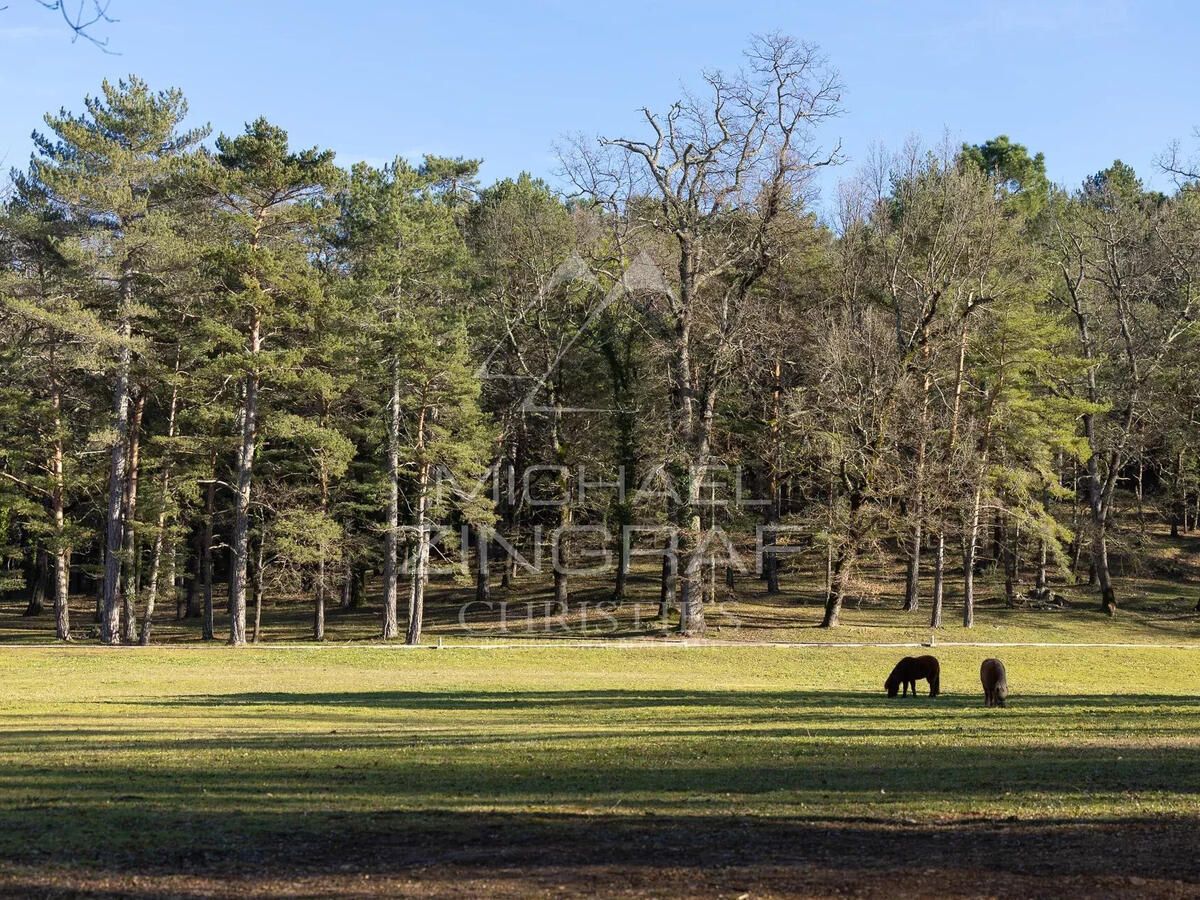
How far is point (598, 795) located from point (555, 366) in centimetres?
4123

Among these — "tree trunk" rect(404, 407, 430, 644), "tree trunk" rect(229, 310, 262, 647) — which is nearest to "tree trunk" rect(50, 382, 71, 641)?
"tree trunk" rect(229, 310, 262, 647)

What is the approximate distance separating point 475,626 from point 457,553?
14.1ft

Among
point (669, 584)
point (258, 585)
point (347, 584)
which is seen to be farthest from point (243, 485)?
point (347, 584)

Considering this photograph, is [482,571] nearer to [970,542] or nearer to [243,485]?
[243,485]

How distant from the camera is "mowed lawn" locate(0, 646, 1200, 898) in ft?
27.7

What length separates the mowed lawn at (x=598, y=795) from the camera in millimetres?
8438

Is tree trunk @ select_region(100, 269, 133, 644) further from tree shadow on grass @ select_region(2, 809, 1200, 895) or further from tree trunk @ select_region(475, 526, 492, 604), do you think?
tree shadow on grass @ select_region(2, 809, 1200, 895)

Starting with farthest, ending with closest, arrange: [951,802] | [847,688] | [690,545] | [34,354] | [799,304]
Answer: [799,304] → [34,354] → [690,545] → [847,688] → [951,802]

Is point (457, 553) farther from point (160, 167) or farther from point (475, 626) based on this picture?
point (160, 167)

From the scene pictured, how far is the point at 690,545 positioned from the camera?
43.2 metres

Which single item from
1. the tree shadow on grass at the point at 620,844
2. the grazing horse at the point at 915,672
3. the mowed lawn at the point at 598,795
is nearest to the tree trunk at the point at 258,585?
the mowed lawn at the point at 598,795

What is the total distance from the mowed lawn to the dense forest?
68.8 ft

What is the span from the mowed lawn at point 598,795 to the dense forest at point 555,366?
21.0 meters

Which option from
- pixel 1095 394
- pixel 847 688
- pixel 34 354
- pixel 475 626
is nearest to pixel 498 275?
pixel 475 626
